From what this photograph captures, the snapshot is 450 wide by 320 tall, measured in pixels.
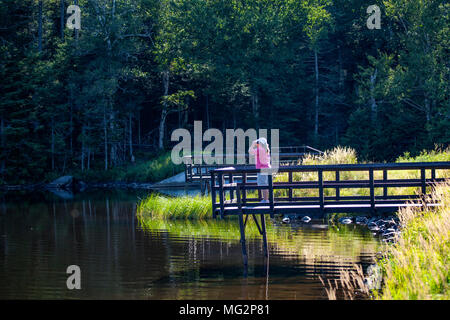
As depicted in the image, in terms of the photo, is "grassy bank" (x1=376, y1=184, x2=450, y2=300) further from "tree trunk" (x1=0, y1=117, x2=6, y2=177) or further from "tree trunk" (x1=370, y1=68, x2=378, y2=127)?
"tree trunk" (x1=0, y1=117, x2=6, y2=177)

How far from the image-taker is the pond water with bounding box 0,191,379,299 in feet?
42.8

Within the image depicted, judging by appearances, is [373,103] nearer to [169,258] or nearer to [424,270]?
[169,258]

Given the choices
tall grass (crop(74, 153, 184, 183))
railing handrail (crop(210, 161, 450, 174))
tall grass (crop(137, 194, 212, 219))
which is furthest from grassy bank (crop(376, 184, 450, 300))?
tall grass (crop(74, 153, 184, 183))

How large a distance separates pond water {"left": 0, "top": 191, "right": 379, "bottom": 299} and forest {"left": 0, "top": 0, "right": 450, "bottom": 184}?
970 inches

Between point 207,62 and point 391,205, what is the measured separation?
127 ft

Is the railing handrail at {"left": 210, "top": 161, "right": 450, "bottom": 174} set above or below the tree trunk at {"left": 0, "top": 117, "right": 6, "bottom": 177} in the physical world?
below

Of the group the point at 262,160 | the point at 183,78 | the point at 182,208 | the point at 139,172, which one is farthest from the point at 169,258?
the point at 183,78

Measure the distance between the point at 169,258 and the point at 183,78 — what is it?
38.5 m

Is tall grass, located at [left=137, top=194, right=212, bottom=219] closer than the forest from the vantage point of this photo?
Yes

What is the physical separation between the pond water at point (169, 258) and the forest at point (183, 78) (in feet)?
80.8

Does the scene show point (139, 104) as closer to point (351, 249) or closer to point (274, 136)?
point (274, 136)

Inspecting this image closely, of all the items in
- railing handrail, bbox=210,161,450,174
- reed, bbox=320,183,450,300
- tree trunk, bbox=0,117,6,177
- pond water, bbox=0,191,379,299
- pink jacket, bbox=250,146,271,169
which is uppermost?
tree trunk, bbox=0,117,6,177

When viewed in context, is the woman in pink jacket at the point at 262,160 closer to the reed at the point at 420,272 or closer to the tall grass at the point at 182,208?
the reed at the point at 420,272

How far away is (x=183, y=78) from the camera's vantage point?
177 feet
